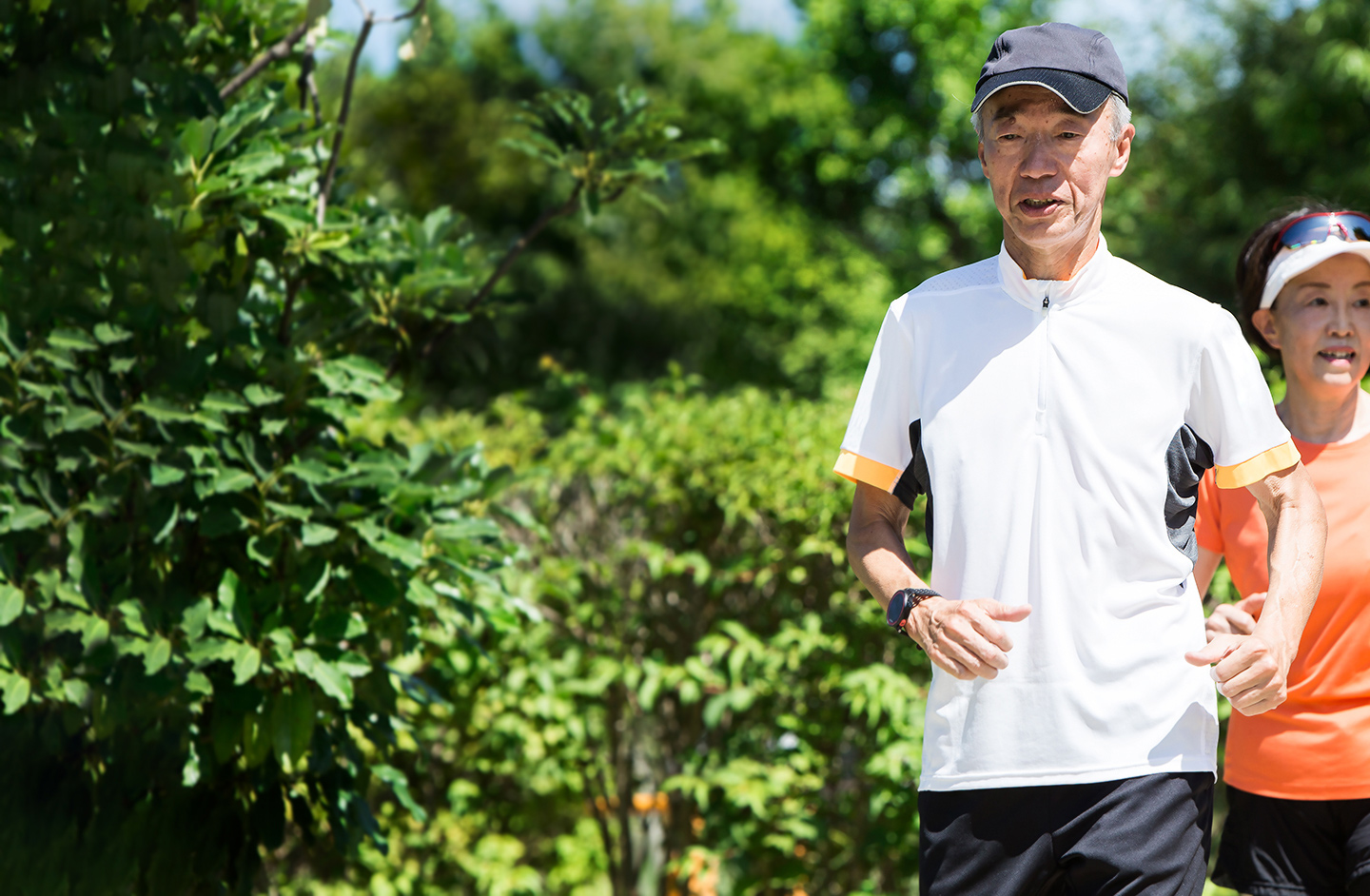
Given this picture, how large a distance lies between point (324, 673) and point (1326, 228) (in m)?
2.12

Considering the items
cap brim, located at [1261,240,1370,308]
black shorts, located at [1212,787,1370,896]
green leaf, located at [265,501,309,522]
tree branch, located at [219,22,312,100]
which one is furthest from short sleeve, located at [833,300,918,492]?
tree branch, located at [219,22,312,100]

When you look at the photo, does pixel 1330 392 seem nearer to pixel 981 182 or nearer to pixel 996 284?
pixel 996 284

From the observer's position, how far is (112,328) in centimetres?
249

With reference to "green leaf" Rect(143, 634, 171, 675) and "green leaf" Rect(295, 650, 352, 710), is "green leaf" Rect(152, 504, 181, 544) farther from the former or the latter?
"green leaf" Rect(295, 650, 352, 710)

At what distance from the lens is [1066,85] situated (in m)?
1.68

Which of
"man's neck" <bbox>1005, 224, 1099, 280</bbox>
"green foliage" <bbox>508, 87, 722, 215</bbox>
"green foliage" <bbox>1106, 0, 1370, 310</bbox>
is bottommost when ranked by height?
"man's neck" <bbox>1005, 224, 1099, 280</bbox>

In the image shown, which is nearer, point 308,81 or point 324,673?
point 324,673

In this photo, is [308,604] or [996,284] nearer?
[996,284]

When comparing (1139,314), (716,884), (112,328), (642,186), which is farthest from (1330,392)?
(716,884)

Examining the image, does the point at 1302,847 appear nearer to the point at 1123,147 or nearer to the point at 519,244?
the point at 1123,147

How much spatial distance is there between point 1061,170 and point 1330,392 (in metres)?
0.88

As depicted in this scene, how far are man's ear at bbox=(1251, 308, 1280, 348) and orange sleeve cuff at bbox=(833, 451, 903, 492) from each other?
0.97 metres

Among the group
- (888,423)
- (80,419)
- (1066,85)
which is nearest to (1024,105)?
(1066,85)

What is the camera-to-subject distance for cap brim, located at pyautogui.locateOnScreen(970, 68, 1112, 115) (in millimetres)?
1671
